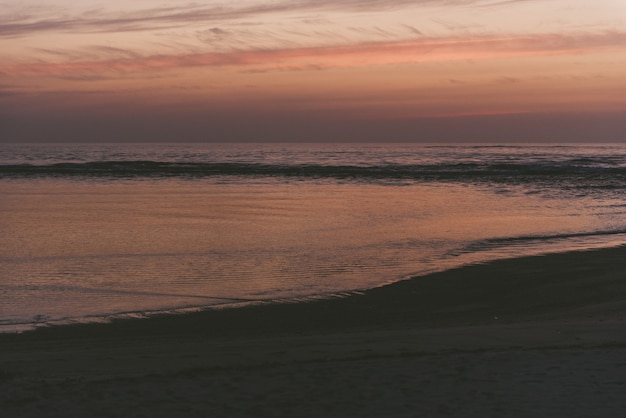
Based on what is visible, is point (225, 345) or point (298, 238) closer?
point (225, 345)

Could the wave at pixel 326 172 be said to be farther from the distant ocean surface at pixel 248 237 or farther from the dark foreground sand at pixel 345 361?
the dark foreground sand at pixel 345 361

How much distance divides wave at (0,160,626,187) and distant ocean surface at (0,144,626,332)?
20.3 feet

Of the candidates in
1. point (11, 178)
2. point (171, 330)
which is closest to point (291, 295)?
point (171, 330)

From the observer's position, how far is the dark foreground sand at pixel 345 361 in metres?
4.65

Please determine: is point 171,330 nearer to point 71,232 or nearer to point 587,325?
point 587,325

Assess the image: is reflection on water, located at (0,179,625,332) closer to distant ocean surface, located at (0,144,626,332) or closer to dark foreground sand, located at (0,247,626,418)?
distant ocean surface, located at (0,144,626,332)

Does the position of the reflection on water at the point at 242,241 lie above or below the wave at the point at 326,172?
below

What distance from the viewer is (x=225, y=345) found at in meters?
6.37

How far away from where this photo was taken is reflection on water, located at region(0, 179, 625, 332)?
8.84m

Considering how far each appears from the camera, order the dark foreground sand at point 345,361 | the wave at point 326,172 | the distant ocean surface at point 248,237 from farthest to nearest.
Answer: the wave at point 326,172 < the distant ocean surface at point 248,237 < the dark foreground sand at point 345,361

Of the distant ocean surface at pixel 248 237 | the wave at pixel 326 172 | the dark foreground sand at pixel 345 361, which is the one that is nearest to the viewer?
the dark foreground sand at pixel 345 361

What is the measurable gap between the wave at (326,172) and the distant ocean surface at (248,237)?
617 centimetres

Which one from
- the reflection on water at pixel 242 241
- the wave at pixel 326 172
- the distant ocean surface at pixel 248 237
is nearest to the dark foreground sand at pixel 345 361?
the distant ocean surface at pixel 248 237

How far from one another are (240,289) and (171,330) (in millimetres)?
1993
